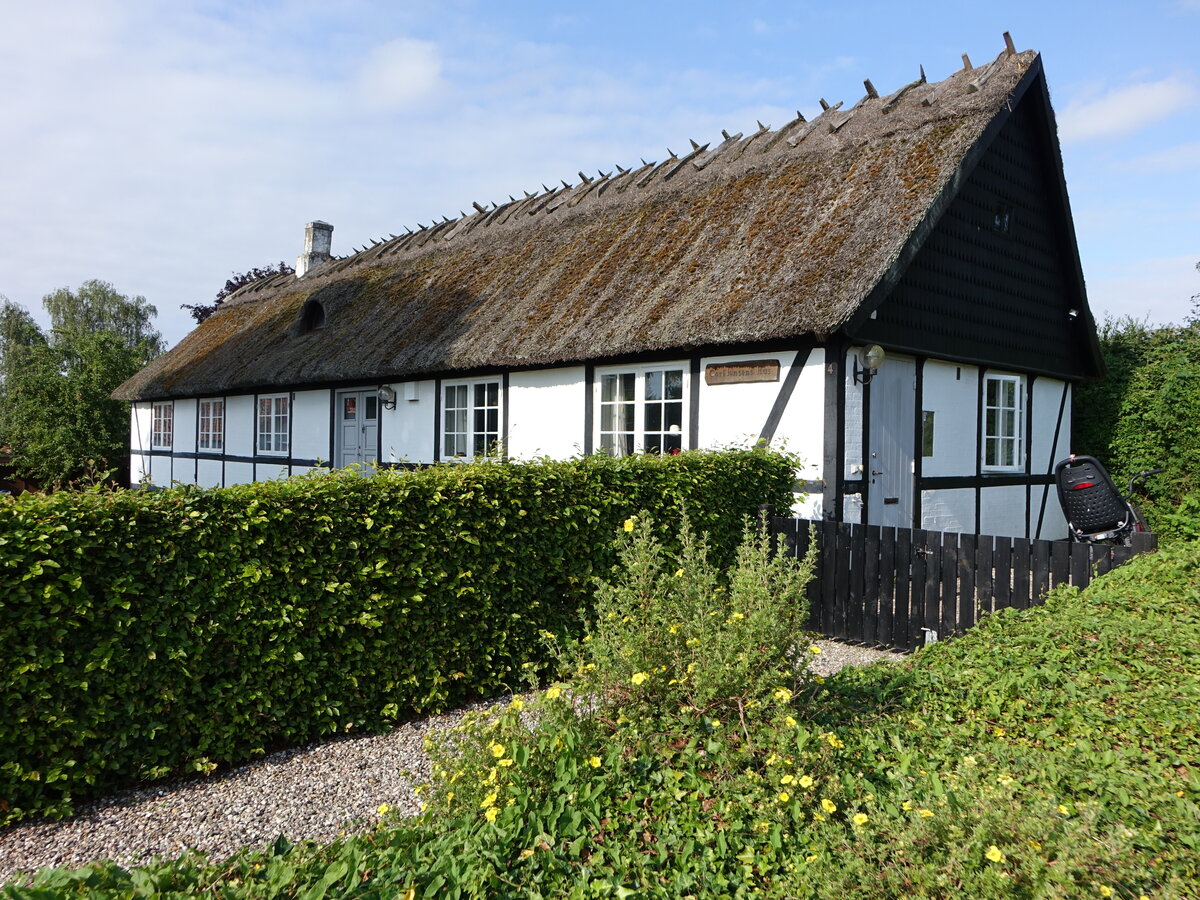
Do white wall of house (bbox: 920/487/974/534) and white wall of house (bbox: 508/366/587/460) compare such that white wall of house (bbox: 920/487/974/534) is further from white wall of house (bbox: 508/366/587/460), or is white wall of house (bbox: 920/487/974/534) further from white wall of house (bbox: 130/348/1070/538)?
white wall of house (bbox: 508/366/587/460)

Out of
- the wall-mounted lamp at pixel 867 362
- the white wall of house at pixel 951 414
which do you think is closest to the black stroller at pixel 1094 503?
the white wall of house at pixel 951 414

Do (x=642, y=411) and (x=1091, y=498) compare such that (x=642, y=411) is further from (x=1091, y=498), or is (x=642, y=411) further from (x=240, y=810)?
(x=240, y=810)

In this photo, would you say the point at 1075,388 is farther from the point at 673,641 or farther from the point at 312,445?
the point at 312,445

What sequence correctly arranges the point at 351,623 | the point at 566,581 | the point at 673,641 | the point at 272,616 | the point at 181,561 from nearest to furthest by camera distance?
the point at 673,641
the point at 181,561
the point at 272,616
the point at 351,623
the point at 566,581

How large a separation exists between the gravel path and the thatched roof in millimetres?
5491

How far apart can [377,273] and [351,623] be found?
13.1 meters

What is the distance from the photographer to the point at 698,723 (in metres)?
3.85

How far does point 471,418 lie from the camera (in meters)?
12.5

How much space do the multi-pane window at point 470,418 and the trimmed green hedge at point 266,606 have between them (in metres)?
5.88

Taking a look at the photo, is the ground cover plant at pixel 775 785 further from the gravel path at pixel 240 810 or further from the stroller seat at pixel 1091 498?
the stroller seat at pixel 1091 498

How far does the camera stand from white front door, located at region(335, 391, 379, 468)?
47.5 ft

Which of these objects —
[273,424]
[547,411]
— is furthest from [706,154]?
[273,424]

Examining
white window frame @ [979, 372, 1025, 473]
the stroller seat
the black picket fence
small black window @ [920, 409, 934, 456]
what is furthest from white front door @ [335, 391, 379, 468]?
the stroller seat

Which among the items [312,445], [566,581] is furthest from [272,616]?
[312,445]
